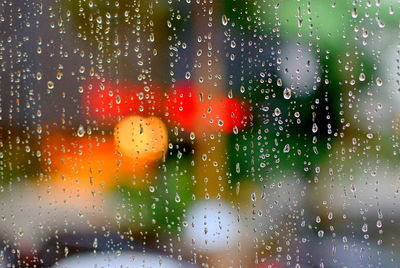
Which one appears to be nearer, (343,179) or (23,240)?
(343,179)

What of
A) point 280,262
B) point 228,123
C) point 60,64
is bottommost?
point 280,262

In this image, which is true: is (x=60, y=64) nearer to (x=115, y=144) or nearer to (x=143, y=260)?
(x=115, y=144)

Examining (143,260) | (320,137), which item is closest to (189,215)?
(143,260)

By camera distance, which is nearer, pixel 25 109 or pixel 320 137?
pixel 320 137

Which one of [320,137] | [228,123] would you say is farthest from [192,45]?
[320,137]

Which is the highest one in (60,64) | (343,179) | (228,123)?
(60,64)

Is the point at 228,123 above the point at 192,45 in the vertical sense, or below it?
below

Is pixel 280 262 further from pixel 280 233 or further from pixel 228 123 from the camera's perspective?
pixel 228 123
